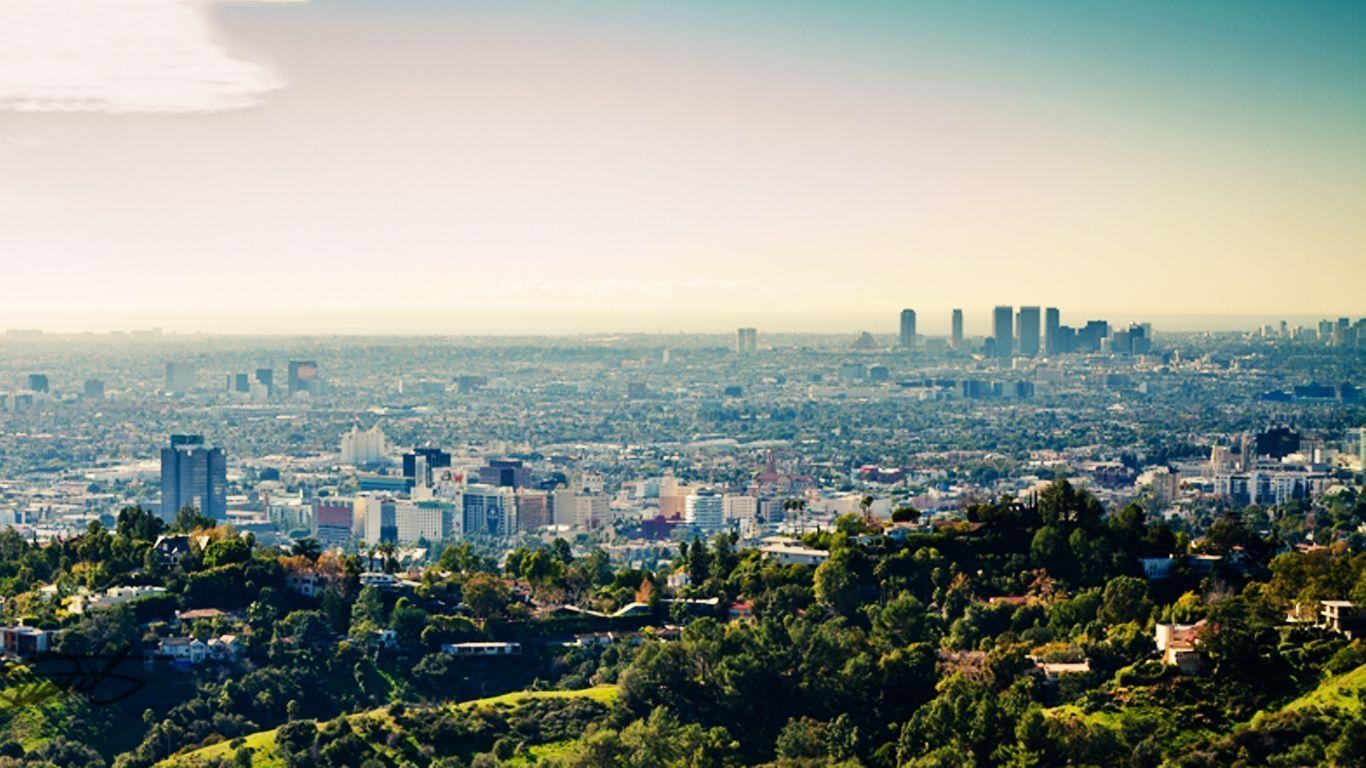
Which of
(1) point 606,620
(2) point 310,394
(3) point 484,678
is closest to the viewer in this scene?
(3) point 484,678

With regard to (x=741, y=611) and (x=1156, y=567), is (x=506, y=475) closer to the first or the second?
(x=741, y=611)

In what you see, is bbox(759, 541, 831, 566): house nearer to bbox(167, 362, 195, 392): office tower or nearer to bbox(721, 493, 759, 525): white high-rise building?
bbox(721, 493, 759, 525): white high-rise building

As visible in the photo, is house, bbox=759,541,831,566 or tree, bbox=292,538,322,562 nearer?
house, bbox=759,541,831,566

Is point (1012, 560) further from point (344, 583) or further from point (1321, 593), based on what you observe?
point (344, 583)

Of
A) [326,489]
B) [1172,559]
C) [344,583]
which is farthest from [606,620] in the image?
[326,489]

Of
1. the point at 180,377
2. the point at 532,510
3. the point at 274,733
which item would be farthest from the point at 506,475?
the point at 180,377

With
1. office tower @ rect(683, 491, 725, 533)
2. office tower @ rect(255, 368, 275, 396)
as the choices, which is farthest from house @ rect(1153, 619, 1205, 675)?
office tower @ rect(255, 368, 275, 396)
